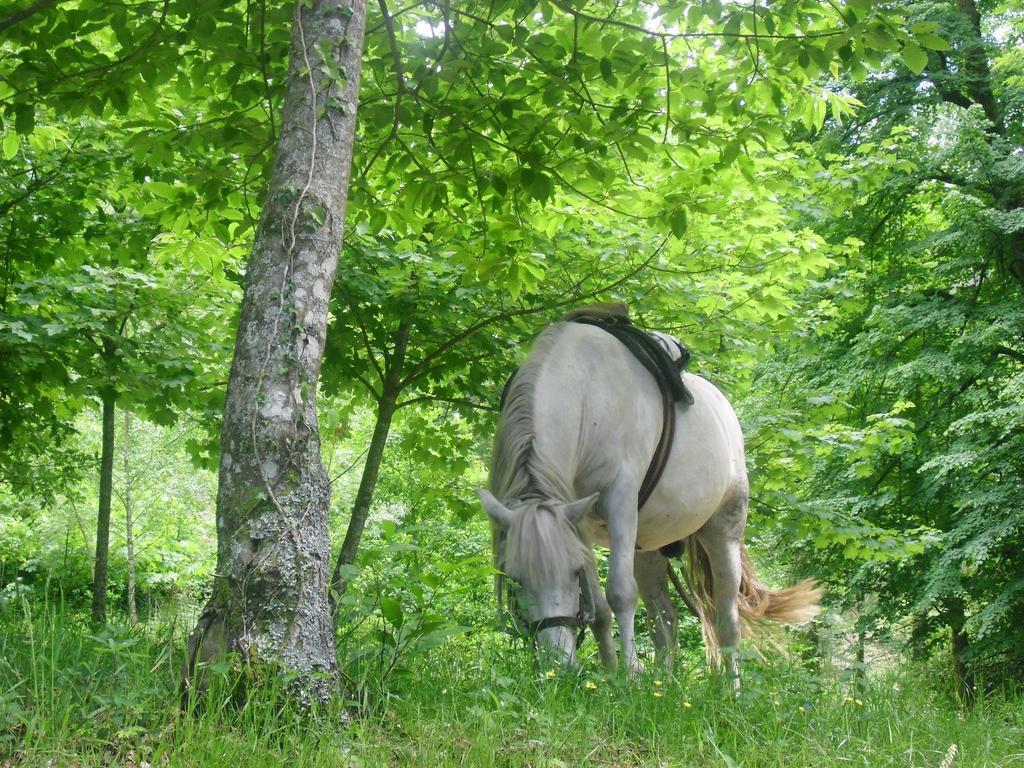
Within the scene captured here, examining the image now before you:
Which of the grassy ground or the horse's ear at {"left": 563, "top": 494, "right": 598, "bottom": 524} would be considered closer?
the grassy ground

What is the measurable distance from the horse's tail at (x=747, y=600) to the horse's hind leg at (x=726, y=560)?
9 cm

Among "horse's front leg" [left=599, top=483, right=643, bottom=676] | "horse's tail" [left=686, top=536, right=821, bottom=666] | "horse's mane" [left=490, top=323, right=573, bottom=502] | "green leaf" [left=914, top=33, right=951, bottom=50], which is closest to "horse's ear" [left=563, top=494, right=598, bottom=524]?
"horse's mane" [left=490, top=323, right=573, bottom=502]

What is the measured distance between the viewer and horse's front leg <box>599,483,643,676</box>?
5500 millimetres

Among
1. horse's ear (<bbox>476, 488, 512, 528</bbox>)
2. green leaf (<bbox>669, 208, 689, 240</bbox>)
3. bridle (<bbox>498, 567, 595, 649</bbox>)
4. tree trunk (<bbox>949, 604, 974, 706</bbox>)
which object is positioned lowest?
tree trunk (<bbox>949, 604, 974, 706</bbox>)

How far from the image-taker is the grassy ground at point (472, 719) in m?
2.70

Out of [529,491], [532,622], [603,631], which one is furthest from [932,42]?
[603,631]

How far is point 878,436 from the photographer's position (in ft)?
31.2

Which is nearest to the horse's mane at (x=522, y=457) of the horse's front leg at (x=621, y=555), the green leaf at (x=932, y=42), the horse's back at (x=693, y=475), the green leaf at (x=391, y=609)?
the horse's front leg at (x=621, y=555)

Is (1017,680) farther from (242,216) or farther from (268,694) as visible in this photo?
(268,694)

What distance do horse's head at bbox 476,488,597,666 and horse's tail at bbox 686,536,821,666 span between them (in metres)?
3.03

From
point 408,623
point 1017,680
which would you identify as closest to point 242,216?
point 408,623

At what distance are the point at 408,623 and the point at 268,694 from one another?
0.81m

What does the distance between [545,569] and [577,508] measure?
42 centimetres

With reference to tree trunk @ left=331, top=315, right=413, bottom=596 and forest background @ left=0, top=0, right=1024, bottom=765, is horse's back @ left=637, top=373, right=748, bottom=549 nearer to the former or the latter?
forest background @ left=0, top=0, right=1024, bottom=765
